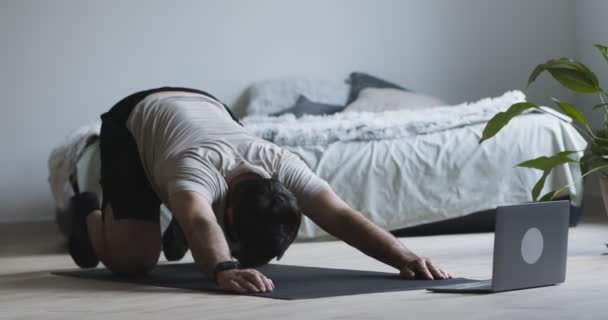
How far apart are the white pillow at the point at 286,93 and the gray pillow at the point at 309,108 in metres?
0.04

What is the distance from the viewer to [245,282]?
2.04 meters

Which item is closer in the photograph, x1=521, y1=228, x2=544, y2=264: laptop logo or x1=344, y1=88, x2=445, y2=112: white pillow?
x1=521, y1=228, x2=544, y2=264: laptop logo

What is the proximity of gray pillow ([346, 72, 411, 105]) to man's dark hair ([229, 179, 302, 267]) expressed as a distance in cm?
295

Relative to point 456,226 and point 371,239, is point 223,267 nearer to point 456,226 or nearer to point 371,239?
point 371,239

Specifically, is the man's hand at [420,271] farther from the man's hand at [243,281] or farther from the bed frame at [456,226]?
the bed frame at [456,226]

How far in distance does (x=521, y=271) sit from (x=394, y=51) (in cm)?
367

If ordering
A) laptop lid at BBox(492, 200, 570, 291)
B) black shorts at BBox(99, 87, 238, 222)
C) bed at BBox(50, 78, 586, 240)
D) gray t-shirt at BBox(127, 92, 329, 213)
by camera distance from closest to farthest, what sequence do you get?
laptop lid at BBox(492, 200, 570, 291) → gray t-shirt at BBox(127, 92, 329, 213) → black shorts at BBox(99, 87, 238, 222) → bed at BBox(50, 78, 586, 240)

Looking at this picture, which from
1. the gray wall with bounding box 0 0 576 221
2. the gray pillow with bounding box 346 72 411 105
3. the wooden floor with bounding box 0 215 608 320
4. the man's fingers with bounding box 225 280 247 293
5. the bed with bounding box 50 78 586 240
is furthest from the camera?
the gray pillow with bounding box 346 72 411 105

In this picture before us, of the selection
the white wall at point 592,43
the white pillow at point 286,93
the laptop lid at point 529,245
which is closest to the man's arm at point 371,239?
the laptop lid at point 529,245

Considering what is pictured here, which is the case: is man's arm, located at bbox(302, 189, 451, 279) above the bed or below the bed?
above

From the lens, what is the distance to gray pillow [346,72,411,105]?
5.18 metres

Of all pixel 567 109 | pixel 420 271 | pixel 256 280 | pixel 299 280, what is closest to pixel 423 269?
pixel 420 271

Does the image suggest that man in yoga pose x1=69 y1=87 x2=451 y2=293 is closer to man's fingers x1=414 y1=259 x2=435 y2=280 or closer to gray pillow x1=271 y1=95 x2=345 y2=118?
man's fingers x1=414 y1=259 x2=435 y2=280

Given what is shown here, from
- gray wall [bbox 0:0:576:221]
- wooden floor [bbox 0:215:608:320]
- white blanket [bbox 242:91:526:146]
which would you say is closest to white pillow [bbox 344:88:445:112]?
gray wall [bbox 0:0:576:221]
